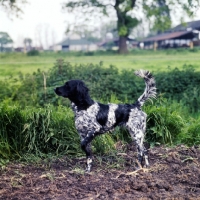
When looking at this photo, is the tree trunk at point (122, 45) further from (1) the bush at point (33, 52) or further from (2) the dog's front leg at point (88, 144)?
(2) the dog's front leg at point (88, 144)

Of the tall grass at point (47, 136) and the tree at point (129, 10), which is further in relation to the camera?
the tree at point (129, 10)

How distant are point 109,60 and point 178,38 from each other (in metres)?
2.62

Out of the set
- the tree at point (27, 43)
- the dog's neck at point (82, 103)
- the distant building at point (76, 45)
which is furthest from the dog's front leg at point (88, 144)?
the distant building at point (76, 45)

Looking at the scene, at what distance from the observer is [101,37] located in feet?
43.5

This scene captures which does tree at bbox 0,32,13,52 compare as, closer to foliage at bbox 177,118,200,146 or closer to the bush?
the bush

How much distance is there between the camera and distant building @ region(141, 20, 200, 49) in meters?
11.3

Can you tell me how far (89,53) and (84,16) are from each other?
1.64 m

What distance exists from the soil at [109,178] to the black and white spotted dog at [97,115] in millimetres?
223

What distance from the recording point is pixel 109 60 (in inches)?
424

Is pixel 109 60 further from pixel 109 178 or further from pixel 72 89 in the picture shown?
pixel 109 178

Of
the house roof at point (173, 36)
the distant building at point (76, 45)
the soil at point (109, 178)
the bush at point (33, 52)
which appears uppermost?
the house roof at point (173, 36)

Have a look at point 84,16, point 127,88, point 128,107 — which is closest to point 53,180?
point 128,107

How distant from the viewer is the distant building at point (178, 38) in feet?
37.1

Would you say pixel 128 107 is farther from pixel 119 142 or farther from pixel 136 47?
pixel 136 47
